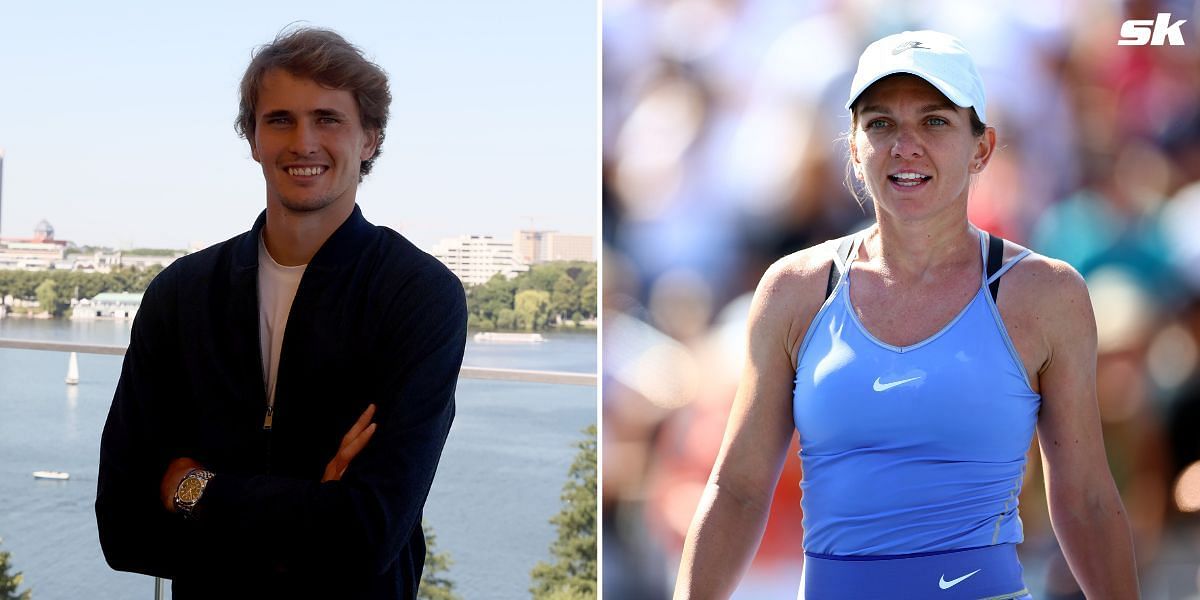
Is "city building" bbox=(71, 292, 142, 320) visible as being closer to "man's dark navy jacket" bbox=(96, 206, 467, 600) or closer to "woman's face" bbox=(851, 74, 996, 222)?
"man's dark navy jacket" bbox=(96, 206, 467, 600)

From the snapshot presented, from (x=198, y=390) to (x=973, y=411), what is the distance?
47.2 inches

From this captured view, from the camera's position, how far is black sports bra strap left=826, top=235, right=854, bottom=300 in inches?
66.4

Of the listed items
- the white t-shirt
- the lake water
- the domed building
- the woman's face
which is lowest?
the lake water

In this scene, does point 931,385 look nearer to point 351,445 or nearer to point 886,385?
point 886,385

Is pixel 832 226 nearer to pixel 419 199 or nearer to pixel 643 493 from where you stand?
pixel 643 493

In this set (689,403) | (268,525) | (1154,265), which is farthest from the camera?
(689,403)

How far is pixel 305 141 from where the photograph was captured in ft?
6.04

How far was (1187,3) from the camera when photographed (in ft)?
9.45

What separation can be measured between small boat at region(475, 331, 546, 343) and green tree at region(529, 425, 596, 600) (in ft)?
2.62

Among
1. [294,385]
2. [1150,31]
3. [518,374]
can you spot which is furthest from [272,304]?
[1150,31]

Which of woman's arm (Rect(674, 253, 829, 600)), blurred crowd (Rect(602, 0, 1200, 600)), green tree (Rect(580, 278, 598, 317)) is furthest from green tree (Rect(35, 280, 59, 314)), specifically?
woman's arm (Rect(674, 253, 829, 600))

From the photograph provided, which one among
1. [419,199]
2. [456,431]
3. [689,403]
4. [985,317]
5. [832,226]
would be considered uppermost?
[419,199]

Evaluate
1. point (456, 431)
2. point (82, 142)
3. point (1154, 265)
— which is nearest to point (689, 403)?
point (1154, 265)

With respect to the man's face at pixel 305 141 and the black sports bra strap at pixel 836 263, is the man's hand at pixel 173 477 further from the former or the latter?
the black sports bra strap at pixel 836 263
